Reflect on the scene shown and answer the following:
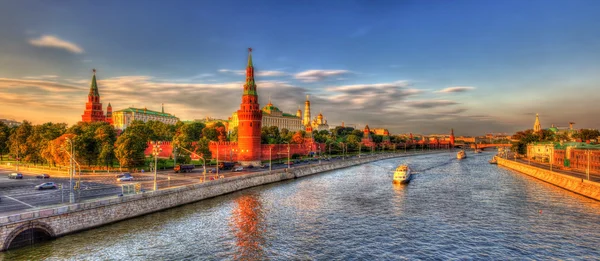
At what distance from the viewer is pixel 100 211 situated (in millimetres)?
35125

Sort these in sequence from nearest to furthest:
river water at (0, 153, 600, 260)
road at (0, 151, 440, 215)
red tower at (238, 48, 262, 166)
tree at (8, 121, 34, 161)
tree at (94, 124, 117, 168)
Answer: river water at (0, 153, 600, 260), road at (0, 151, 440, 215), tree at (94, 124, 117, 168), tree at (8, 121, 34, 161), red tower at (238, 48, 262, 166)

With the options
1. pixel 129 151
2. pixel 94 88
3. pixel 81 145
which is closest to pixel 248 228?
pixel 129 151

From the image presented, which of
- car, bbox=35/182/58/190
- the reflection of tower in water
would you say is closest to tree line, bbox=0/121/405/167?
car, bbox=35/182/58/190

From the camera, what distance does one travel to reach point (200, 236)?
3300 centimetres

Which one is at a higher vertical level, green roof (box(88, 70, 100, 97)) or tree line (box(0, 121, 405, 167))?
green roof (box(88, 70, 100, 97))

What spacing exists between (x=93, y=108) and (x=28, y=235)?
11948 centimetres

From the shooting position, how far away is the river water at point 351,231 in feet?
94.4

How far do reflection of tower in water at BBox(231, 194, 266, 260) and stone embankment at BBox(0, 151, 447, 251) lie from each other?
5687 millimetres

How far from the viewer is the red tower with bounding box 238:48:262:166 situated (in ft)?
300

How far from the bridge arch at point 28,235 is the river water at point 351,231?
74 centimetres

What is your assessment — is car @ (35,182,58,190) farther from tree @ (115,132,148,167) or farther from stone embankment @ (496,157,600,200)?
stone embankment @ (496,157,600,200)

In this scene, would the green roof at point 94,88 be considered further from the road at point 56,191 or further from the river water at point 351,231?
the river water at point 351,231

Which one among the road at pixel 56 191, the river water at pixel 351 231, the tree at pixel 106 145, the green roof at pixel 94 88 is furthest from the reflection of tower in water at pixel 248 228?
the green roof at pixel 94 88

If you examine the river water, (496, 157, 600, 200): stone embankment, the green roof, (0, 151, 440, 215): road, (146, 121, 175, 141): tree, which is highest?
the green roof
